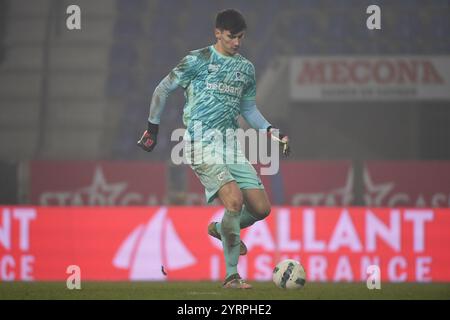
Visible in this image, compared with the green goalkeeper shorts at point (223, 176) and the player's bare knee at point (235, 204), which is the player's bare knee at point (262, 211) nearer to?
the green goalkeeper shorts at point (223, 176)

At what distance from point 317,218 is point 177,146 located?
6.74m

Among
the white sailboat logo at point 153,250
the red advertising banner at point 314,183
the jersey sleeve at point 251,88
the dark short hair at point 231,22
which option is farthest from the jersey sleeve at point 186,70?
the red advertising banner at point 314,183

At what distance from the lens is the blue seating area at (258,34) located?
22312 millimetres

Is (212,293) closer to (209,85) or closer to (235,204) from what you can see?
(235,204)

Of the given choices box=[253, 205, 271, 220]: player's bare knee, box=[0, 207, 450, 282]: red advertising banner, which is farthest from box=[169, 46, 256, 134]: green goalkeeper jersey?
box=[0, 207, 450, 282]: red advertising banner

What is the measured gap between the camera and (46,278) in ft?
48.5

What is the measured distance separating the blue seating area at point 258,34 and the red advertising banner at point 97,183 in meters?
1.83

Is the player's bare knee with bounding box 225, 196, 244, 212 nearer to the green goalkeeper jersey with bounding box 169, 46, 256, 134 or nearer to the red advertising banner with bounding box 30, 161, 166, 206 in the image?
the green goalkeeper jersey with bounding box 169, 46, 256, 134

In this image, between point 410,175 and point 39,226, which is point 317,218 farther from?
point 410,175

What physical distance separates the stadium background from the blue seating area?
1.3 inches

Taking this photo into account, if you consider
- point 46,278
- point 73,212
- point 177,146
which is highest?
point 177,146

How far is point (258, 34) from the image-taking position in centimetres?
2328
